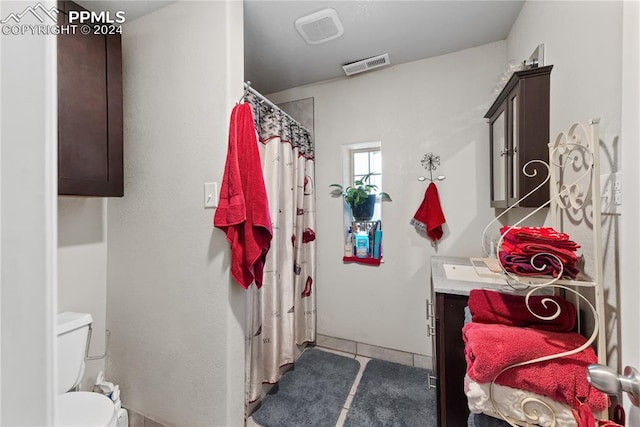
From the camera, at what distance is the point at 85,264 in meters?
1.41

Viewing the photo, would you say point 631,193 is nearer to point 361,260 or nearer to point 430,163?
point 430,163

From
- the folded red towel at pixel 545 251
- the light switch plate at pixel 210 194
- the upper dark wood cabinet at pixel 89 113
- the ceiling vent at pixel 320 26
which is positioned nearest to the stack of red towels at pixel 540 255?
the folded red towel at pixel 545 251

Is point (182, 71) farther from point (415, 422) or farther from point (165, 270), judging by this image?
point (415, 422)

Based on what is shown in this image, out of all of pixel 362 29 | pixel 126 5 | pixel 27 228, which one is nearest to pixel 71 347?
pixel 27 228

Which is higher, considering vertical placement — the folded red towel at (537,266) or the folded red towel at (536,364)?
the folded red towel at (537,266)

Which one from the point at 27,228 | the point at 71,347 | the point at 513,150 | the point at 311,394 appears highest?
the point at 513,150

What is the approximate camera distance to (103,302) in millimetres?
1478

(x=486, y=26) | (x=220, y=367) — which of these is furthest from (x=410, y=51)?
(x=220, y=367)

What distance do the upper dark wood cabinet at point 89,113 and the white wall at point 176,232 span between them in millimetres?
83

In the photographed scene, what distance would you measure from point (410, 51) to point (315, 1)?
0.81m

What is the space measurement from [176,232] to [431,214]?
1.65 m

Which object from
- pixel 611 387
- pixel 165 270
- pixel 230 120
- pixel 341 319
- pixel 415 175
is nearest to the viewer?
pixel 611 387

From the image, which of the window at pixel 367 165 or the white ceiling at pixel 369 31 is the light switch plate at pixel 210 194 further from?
the window at pixel 367 165

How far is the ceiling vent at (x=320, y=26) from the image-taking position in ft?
4.72
